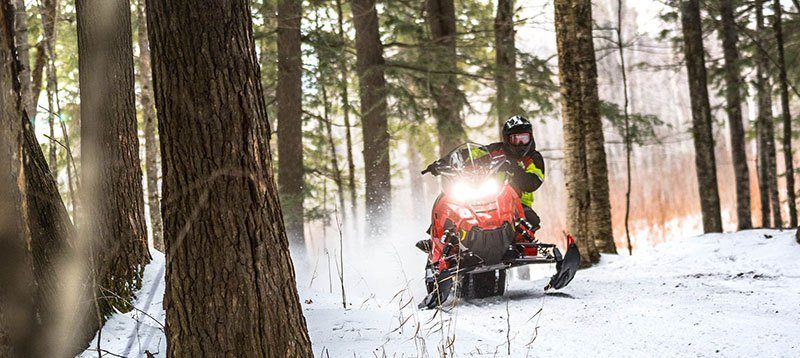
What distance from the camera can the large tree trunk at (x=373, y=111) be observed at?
46.1ft

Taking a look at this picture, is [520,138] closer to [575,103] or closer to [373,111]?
[575,103]

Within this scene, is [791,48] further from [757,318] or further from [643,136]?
[757,318]

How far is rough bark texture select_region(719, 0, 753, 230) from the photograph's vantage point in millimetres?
16422

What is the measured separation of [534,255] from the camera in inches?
275

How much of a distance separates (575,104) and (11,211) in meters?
7.51

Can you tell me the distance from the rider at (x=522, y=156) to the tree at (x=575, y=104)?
2185 mm

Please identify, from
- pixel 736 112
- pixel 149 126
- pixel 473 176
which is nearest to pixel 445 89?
pixel 149 126

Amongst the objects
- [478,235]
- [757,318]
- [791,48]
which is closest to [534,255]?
[478,235]

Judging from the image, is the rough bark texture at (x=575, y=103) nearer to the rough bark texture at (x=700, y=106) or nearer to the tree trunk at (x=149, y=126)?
the rough bark texture at (x=700, y=106)

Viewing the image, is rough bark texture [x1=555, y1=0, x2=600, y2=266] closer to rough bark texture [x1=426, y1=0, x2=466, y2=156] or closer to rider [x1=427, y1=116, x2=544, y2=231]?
rider [x1=427, y1=116, x2=544, y2=231]

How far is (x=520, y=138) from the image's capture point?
7.18 m

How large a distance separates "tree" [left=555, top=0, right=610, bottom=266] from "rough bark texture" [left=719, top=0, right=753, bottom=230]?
7.98 m

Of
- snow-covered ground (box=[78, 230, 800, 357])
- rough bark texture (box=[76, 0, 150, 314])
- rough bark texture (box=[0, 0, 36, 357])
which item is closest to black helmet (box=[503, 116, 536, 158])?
snow-covered ground (box=[78, 230, 800, 357])

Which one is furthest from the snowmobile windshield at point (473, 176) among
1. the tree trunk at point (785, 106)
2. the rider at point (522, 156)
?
the tree trunk at point (785, 106)
